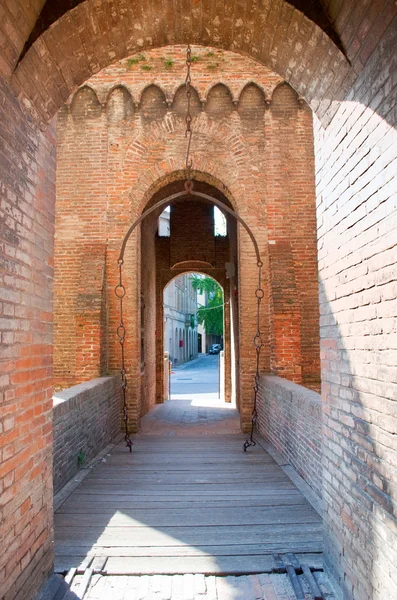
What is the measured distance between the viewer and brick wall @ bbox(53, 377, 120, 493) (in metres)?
5.07

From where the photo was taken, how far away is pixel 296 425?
5633mm

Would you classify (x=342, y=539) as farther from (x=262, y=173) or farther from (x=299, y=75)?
(x=262, y=173)

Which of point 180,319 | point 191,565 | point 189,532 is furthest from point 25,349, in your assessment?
point 180,319

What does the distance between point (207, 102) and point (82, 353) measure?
523 centimetres

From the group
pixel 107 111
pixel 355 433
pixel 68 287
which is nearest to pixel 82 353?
Answer: pixel 68 287

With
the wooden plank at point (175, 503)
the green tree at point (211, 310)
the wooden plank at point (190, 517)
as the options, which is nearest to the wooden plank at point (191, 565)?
the wooden plank at point (190, 517)

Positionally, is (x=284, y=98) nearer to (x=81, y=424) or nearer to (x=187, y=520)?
(x=81, y=424)

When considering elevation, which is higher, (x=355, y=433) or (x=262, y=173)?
(x=262, y=173)

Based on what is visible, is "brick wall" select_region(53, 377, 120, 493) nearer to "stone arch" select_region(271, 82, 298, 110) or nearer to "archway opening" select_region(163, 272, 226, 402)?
"stone arch" select_region(271, 82, 298, 110)

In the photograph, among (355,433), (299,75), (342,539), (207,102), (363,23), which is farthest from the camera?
(207,102)

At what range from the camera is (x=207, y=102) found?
30.1 feet

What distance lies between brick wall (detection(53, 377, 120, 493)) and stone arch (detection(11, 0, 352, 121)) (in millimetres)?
3145

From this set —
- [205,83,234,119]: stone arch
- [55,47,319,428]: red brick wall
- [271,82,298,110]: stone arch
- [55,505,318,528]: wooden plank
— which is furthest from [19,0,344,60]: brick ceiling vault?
[271,82,298,110]: stone arch

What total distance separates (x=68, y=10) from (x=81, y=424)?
462cm
